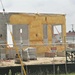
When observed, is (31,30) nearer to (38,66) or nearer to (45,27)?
(45,27)

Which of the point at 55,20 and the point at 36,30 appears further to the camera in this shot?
the point at 55,20

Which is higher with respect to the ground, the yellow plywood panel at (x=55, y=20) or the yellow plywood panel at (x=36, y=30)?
the yellow plywood panel at (x=55, y=20)

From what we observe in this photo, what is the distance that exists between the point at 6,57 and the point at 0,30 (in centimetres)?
344

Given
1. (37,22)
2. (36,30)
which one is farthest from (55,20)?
(36,30)

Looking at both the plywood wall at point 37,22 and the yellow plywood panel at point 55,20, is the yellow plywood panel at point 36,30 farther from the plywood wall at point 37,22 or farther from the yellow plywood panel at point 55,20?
the yellow plywood panel at point 55,20

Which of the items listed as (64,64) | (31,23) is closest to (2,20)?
(31,23)

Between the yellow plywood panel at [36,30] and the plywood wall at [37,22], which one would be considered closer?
the plywood wall at [37,22]

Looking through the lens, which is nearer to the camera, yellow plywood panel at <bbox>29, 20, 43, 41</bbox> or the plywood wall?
the plywood wall

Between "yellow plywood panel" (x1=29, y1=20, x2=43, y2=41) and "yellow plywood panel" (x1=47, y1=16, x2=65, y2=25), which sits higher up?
"yellow plywood panel" (x1=47, y1=16, x2=65, y2=25)

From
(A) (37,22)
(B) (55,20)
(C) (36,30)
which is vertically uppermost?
(B) (55,20)

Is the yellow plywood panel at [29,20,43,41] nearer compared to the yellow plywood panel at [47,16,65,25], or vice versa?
the yellow plywood panel at [29,20,43,41]

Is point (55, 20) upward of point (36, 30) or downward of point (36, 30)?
upward

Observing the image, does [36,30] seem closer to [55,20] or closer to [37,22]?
[37,22]

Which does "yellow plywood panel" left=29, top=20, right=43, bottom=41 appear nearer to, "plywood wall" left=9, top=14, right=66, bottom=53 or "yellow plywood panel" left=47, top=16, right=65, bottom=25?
"plywood wall" left=9, top=14, right=66, bottom=53
